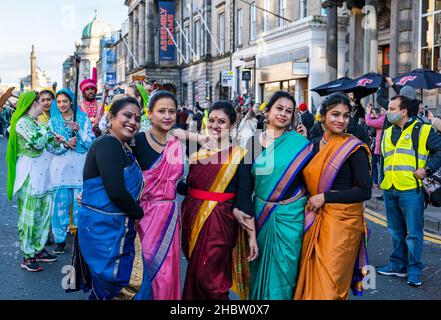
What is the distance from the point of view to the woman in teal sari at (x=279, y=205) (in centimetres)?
411

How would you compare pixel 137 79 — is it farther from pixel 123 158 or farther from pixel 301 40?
pixel 301 40

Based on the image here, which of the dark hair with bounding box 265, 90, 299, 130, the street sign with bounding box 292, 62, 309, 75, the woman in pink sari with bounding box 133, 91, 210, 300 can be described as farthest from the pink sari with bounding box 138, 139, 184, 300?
the street sign with bounding box 292, 62, 309, 75

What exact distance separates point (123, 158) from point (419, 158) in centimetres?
313

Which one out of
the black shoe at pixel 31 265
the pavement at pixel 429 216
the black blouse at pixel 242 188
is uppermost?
the black blouse at pixel 242 188

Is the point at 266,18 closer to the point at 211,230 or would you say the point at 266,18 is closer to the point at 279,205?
the point at 279,205

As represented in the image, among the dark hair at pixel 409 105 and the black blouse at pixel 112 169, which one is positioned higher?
the dark hair at pixel 409 105

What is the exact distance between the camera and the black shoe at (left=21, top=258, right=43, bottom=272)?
6.18 m

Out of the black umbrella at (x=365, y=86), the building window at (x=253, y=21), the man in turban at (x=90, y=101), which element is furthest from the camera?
the building window at (x=253, y=21)

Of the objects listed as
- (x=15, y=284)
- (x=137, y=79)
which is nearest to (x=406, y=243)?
(x=15, y=284)

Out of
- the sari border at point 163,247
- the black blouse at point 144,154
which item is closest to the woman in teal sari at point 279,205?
the sari border at point 163,247

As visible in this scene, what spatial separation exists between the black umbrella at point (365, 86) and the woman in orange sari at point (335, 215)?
7.68m

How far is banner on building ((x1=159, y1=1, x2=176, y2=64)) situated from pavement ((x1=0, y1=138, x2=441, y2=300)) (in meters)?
46.3

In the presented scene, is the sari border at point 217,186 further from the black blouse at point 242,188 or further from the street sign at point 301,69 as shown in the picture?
the street sign at point 301,69

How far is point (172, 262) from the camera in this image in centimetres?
405
